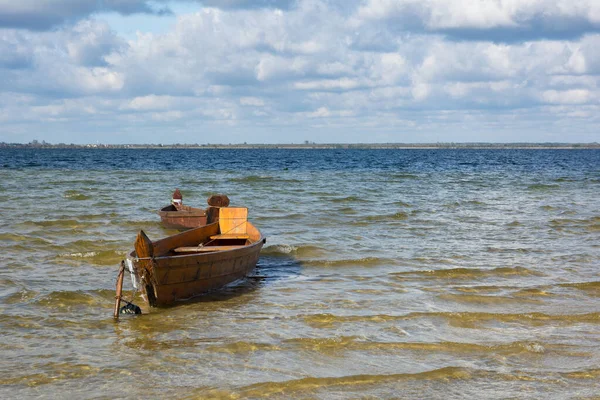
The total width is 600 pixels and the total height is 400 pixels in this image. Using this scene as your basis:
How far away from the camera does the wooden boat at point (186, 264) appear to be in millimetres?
11062

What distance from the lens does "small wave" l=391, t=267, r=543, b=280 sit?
558 inches

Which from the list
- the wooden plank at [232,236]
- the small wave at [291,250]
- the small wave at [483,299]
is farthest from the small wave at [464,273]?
the wooden plank at [232,236]

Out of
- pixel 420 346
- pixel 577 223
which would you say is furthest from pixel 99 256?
pixel 577 223

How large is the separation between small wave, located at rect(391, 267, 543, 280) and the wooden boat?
3.49 meters

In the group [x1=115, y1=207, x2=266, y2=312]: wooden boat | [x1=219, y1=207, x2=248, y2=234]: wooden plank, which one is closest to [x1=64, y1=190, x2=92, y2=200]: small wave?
[x1=219, y1=207, x2=248, y2=234]: wooden plank

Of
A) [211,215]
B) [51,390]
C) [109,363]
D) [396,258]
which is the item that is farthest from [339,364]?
[211,215]

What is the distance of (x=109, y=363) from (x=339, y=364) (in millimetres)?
3116

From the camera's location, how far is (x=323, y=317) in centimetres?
1081

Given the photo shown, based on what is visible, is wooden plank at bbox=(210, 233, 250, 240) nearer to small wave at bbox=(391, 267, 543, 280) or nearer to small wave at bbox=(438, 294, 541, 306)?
small wave at bbox=(391, 267, 543, 280)

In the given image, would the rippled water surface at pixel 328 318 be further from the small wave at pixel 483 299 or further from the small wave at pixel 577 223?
the small wave at pixel 577 223

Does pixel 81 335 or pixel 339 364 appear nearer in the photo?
pixel 339 364

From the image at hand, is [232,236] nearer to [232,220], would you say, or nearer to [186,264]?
[232,220]

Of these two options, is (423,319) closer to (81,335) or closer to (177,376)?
(177,376)

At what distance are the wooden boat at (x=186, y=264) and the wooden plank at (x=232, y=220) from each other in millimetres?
344
